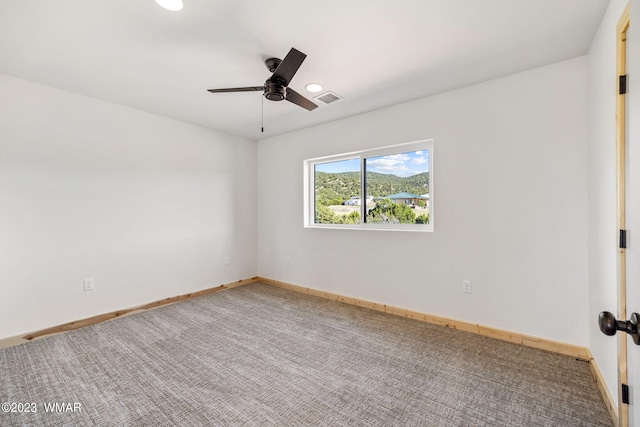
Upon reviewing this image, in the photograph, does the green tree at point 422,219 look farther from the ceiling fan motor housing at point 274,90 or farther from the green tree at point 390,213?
the ceiling fan motor housing at point 274,90

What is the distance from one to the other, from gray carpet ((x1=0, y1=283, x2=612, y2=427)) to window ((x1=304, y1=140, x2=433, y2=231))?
1.26m

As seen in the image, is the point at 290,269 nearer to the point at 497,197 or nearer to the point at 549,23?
the point at 497,197

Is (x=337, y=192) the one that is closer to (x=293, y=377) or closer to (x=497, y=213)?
(x=497, y=213)

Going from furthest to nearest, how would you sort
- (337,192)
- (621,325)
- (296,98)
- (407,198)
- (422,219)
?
1. (337,192)
2. (407,198)
3. (422,219)
4. (296,98)
5. (621,325)

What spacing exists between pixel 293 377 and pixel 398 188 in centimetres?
238

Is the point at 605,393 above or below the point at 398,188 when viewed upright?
below

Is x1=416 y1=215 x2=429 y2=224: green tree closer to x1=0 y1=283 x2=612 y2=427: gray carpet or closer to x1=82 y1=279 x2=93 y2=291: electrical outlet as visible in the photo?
x1=0 y1=283 x2=612 y2=427: gray carpet

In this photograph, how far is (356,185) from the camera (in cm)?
382

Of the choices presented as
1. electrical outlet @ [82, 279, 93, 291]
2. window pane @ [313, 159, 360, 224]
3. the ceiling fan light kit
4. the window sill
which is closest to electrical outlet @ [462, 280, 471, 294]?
the window sill

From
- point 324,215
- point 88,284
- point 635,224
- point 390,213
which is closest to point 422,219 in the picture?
point 390,213

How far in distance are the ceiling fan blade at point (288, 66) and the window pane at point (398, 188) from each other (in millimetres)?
1833

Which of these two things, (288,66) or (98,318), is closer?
(288,66)

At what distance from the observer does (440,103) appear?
9.53 feet

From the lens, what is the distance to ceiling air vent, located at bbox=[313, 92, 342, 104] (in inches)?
115
